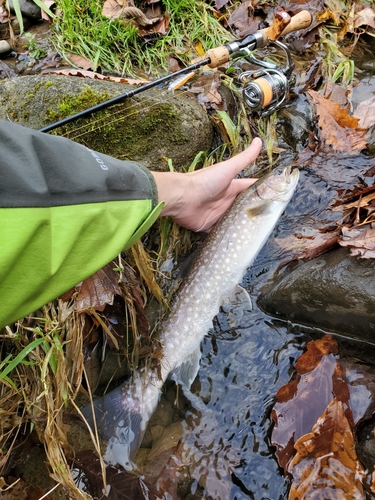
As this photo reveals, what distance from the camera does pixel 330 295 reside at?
2.70 m

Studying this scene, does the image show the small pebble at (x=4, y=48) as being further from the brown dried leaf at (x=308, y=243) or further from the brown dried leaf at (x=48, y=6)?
the brown dried leaf at (x=308, y=243)

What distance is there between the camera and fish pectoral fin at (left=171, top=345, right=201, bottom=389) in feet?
9.86

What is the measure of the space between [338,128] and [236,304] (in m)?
1.67

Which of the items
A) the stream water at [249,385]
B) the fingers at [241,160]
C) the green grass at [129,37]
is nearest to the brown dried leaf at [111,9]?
the green grass at [129,37]

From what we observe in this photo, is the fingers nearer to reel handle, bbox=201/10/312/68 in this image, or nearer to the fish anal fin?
reel handle, bbox=201/10/312/68

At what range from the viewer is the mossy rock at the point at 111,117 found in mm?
3268

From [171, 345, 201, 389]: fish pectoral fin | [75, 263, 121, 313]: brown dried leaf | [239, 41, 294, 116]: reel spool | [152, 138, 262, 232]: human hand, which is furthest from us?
[239, 41, 294, 116]: reel spool

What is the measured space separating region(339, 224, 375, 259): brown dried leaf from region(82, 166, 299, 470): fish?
0.58 meters

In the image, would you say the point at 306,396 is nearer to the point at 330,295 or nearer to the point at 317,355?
the point at 317,355

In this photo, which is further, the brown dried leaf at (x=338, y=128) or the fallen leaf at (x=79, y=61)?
the fallen leaf at (x=79, y=61)

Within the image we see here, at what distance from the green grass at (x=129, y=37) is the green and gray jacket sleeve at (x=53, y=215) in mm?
2840

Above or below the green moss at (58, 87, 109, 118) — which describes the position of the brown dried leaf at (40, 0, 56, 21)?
above

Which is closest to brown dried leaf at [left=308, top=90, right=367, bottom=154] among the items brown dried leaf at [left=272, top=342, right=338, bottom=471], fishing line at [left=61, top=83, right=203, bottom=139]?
fishing line at [left=61, top=83, right=203, bottom=139]

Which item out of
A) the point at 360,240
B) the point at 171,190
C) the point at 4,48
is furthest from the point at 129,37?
the point at 360,240
